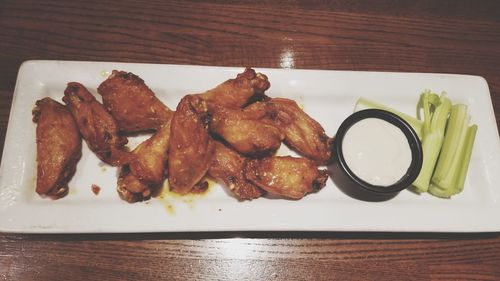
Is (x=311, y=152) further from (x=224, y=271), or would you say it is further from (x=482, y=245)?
(x=482, y=245)

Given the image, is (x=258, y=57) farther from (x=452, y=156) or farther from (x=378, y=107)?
(x=452, y=156)

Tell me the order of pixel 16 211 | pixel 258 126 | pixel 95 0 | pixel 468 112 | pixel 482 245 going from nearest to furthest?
1. pixel 16 211
2. pixel 258 126
3. pixel 482 245
4. pixel 468 112
5. pixel 95 0

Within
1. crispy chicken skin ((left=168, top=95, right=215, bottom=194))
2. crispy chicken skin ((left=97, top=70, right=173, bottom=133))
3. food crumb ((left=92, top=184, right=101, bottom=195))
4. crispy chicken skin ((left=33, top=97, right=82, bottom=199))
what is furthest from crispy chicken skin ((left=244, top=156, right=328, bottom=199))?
crispy chicken skin ((left=33, top=97, right=82, bottom=199))

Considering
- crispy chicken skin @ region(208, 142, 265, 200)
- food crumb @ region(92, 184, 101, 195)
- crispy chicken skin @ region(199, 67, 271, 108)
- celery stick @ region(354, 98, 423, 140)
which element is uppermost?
crispy chicken skin @ region(199, 67, 271, 108)

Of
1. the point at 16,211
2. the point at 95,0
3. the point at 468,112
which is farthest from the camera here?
the point at 95,0

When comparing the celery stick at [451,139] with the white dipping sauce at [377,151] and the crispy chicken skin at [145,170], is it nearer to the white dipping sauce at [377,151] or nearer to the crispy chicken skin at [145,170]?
the white dipping sauce at [377,151]

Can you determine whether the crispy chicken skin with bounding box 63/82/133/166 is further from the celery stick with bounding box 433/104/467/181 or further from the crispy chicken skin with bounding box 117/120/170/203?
the celery stick with bounding box 433/104/467/181

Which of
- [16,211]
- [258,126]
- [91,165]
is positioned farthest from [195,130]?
[16,211]
